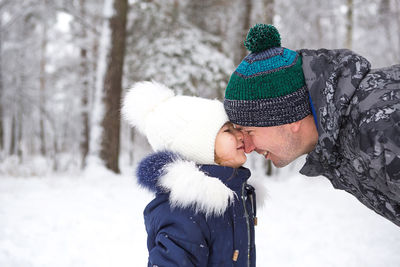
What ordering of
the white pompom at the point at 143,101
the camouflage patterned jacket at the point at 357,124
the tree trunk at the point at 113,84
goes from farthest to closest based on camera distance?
the tree trunk at the point at 113,84 → the white pompom at the point at 143,101 → the camouflage patterned jacket at the point at 357,124

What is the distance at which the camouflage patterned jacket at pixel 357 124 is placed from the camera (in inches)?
55.3

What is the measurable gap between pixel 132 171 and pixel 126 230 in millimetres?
3735

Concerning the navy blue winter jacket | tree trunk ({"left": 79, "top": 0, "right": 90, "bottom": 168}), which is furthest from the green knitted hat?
tree trunk ({"left": 79, "top": 0, "right": 90, "bottom": 168})

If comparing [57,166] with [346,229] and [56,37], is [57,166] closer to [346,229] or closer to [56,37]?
[346,229]

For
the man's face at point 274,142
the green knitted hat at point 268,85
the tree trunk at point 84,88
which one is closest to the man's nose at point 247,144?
the man's face at point 274,142

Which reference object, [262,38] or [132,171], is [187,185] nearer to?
[262,38]

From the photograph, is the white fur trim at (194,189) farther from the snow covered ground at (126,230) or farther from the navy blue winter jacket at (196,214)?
the snow covered ground at (126,230)

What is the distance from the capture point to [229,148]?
2051mm

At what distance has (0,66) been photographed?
42.9 feet

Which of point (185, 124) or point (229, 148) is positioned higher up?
point (185, 124)

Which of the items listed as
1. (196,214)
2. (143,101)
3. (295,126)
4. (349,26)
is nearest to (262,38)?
(295,126)

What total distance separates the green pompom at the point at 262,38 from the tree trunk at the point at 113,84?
6.90 m

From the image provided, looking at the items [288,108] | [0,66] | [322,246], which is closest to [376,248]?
[322,246]

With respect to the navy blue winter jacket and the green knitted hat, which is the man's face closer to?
the green knitted hat
